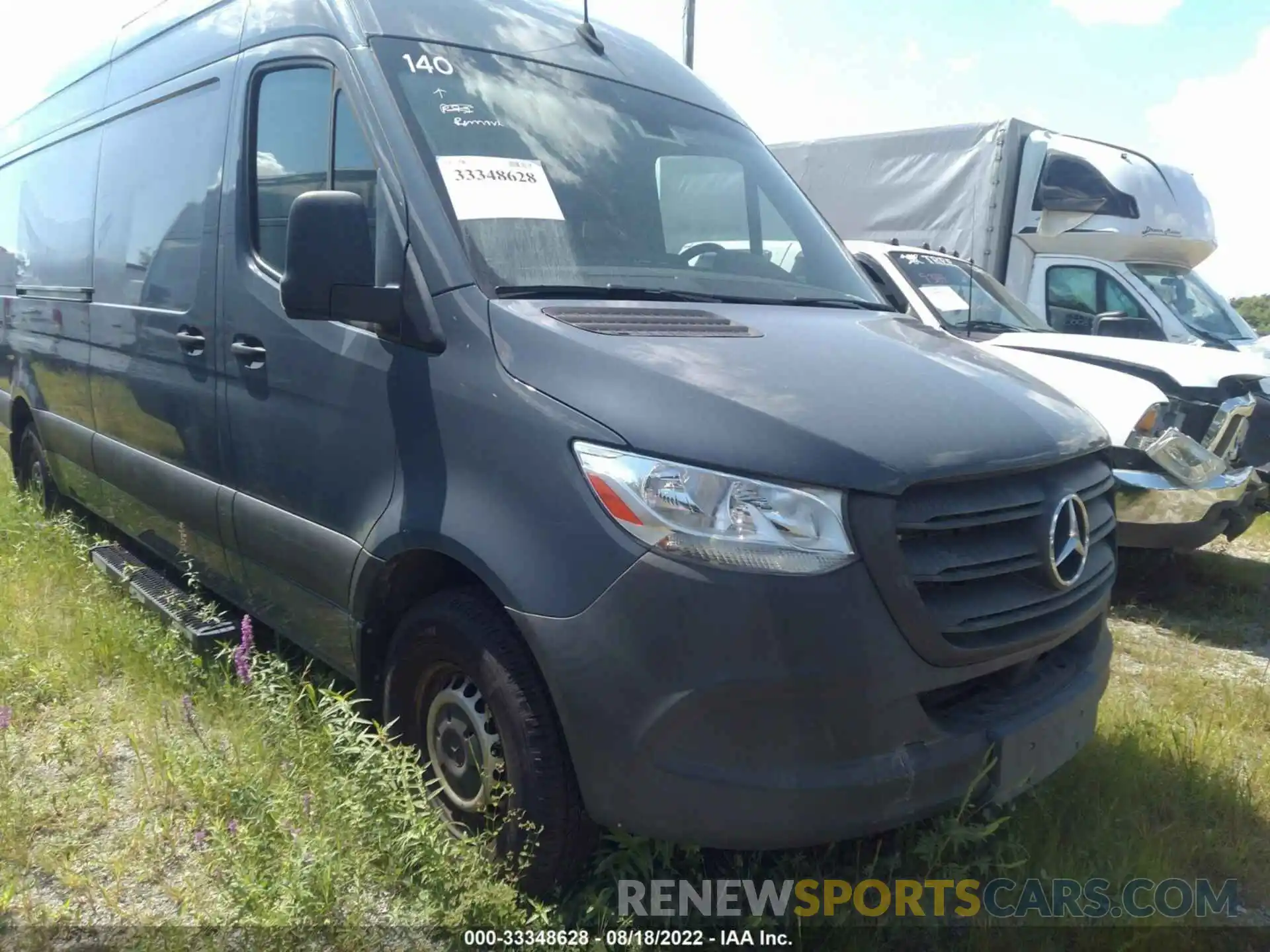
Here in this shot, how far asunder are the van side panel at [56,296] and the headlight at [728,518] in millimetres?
3760

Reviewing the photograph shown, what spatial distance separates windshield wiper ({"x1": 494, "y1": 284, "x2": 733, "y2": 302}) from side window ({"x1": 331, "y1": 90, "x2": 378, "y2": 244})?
505 mm

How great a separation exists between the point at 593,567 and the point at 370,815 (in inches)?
41.4

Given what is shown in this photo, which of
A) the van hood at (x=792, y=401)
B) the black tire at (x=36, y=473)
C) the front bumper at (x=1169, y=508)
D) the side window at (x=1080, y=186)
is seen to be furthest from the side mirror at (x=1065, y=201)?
the black tire at (x=36, y=473)

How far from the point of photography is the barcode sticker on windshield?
20.0ft

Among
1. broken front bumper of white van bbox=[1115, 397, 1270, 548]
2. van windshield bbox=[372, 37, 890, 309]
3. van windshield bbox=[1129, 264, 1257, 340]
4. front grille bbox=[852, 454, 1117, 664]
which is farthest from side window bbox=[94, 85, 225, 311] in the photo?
van windshield bbox=[1129, 264, 1257, 340]

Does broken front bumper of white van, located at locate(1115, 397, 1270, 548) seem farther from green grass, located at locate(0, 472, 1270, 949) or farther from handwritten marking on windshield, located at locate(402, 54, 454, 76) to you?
handwritten marking on windshield, located at locate(402, 54, 454, 76)

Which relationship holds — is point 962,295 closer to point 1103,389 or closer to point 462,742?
point 1103,389

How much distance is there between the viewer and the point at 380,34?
9.51ft

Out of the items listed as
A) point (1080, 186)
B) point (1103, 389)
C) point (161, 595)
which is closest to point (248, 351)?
point (161, 595)

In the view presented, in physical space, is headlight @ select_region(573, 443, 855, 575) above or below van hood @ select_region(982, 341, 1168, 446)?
above

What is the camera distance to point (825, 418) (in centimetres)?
222

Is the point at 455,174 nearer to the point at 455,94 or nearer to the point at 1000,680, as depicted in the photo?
the point at 455,94

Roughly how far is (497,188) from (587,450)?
3.11 ft

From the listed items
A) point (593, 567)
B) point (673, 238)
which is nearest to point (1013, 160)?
point (673, 238)
